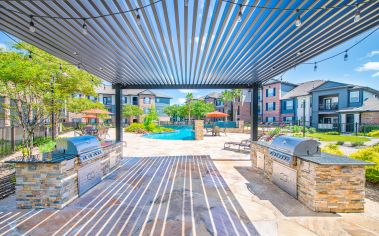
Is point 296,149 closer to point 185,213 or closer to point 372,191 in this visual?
point 372,191

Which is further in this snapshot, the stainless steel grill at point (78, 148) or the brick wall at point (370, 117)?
the brick wall at point (370, 117)

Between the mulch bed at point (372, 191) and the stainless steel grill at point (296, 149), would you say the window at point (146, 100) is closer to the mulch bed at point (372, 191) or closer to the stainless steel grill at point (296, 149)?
the stainless steel grill at point (296, 149)

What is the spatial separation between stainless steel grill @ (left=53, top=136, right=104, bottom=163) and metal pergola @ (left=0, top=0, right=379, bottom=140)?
267cm

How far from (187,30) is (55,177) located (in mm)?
4314

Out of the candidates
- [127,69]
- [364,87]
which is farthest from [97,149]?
[364,87]

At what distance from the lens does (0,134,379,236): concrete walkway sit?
2881 mm

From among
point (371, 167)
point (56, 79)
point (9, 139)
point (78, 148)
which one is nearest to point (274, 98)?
point (371, 167)

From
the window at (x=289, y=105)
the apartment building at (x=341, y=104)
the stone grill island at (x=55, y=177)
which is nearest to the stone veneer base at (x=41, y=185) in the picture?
the stone grill island at (x=55, y=177)

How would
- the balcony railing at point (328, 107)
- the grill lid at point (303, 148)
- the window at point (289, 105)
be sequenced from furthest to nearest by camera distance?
1. the window at point (289, 105)
2. the balcony railing at point (328, 107)
3. the grill lid at point (303, 148)

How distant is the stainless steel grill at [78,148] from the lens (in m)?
4.04

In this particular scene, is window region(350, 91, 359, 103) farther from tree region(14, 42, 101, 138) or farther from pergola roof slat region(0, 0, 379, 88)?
tree region(14, 42, 101, 138)

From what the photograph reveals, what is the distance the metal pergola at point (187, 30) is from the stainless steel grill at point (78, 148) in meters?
2.67

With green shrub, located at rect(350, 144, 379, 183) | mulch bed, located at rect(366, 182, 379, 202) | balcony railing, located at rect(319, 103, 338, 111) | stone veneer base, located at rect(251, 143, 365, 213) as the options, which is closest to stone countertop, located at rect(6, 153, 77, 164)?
stone veneer base, located at rect(251, 143, 365, 213)

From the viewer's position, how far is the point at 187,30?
3.93m
